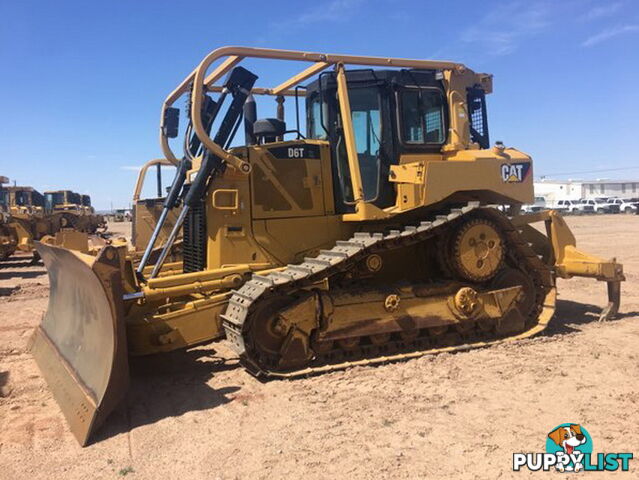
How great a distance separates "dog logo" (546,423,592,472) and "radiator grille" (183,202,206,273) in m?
3.93

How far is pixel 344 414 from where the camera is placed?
4414 mm

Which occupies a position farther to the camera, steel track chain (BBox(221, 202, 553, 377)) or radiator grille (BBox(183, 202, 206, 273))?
radiator grille (BBox(183, 202, 206, 273))

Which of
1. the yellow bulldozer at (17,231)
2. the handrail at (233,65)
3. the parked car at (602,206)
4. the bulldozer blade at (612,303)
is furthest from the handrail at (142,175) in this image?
the parked car at (602,206)

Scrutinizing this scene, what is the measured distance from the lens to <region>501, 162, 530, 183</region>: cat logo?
21.2ft

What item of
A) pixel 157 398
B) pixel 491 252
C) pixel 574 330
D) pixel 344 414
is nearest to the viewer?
pixel 344 414

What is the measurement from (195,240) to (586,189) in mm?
84051

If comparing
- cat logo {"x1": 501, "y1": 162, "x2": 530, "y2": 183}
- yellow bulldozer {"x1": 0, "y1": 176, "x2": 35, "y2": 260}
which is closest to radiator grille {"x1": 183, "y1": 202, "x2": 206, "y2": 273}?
cat logo {"x1": 501, "y1": 162, "x2": 530, "y2": 183}

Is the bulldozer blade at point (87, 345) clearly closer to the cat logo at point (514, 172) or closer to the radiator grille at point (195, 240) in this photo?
the radiator grille at point (195, 240)

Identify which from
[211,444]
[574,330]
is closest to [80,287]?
[211,444]

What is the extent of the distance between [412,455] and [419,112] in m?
4.26

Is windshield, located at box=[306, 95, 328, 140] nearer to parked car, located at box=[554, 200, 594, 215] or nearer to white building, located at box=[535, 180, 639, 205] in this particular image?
parked car, located at box=[554, 200, 594, 215]

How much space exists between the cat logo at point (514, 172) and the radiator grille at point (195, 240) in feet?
11.9

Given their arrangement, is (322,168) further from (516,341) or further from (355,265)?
(516,341)

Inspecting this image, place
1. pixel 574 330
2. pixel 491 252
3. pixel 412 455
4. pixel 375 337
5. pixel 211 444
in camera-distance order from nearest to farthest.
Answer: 1. pixel 412 455
2. pixel 211 444
3. pixel 375 337
4. pixel 491 252
5. pixel 574 330
